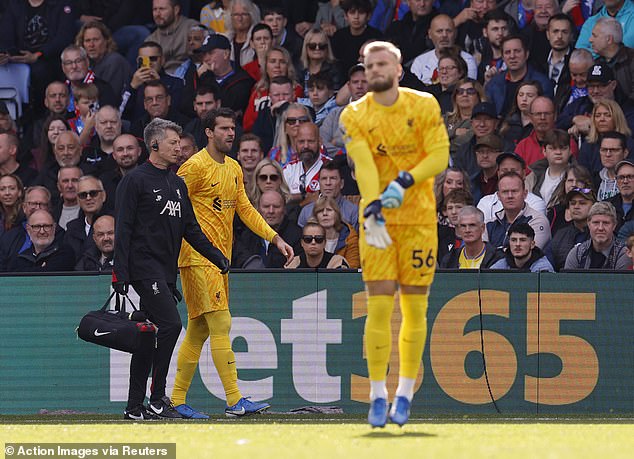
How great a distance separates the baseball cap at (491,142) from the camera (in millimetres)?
14516

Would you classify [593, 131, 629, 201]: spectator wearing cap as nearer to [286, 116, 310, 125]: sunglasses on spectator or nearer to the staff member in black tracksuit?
[286, 116, 310, 125]: sunglasses on spectator

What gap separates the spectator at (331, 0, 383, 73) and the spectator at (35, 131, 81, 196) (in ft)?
10.5

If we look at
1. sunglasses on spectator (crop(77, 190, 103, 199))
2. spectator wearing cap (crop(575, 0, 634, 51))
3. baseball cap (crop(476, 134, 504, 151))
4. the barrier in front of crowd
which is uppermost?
spectator wearing cap (crop(575, 0, 634, 51))

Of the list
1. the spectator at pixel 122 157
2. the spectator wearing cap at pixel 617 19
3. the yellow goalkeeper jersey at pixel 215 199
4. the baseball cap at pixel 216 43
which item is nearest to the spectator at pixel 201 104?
the baseball cap at pixel 216 43

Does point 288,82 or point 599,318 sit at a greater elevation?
point 288,82

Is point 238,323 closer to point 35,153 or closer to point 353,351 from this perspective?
point 353,351

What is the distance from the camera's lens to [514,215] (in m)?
13.6

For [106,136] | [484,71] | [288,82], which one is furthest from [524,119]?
[106,136]

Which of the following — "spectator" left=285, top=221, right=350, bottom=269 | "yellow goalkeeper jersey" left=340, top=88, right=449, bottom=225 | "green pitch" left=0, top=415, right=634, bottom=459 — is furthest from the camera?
"spectator" left=285, top=221, right=350, bottom=269

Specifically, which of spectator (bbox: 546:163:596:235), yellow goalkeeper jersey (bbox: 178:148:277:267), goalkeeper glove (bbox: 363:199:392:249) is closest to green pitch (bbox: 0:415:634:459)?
goalkeeper glove (bbox: 363:199:392:249)

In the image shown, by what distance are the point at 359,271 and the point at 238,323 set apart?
117cm

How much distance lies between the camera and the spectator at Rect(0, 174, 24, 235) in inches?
605

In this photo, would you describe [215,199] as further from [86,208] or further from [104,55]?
[104,55]

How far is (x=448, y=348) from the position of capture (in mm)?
12273
